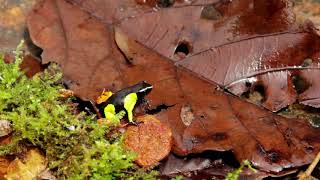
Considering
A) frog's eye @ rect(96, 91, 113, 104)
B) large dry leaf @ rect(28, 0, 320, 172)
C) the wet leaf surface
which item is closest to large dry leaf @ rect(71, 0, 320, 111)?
large dry leaf @ rect(28, 0, 320, 172)

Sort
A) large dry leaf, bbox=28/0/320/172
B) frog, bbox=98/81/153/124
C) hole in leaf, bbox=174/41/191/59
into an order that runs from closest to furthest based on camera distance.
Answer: large dry leaf, bbox=28/0/320/172, frog, bbox=98/81/153/124, hole in leaf, bbox=174/41/191/59

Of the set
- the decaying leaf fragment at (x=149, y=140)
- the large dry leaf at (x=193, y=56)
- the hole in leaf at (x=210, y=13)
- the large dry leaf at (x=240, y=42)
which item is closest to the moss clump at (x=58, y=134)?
the decaying leaf fragment at (x=149, y=140)

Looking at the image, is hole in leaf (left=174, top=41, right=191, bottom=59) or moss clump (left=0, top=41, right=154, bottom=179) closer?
moss clump (left=0, top=41, right=154, bottom=179)

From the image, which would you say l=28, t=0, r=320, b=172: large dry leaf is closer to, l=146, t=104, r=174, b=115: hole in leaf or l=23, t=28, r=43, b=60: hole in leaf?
l=146, t=104, r=174, b=115: hole in leaf

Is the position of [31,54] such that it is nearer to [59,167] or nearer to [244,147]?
[59,167]

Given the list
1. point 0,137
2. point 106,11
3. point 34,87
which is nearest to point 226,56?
point 106,11

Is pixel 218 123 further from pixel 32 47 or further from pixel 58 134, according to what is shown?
pixel 32 47

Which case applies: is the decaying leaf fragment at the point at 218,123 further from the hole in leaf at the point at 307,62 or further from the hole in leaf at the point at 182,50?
the hole in leaf at the point at 307,62
